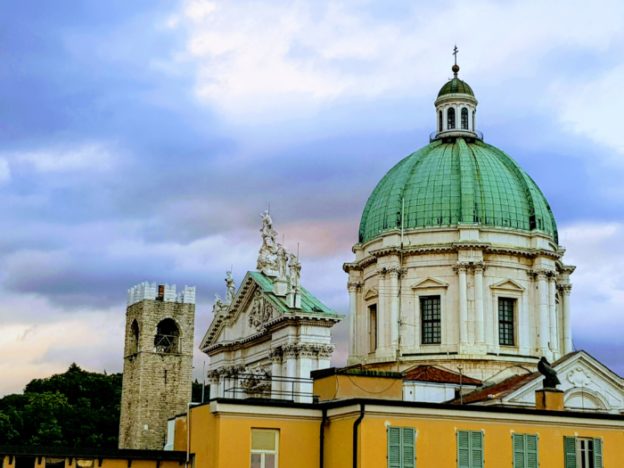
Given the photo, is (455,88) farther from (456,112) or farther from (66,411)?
(66,411)

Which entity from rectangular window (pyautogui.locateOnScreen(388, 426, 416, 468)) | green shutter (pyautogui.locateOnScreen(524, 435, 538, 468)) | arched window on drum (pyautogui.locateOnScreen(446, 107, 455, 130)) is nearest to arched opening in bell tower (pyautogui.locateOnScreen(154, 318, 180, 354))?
arched window on drum (pyautogui.locateOnScreen(446, 107, 455, 130))

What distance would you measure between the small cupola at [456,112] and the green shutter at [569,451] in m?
41.5

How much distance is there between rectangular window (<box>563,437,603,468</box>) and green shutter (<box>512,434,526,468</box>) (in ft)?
4.49

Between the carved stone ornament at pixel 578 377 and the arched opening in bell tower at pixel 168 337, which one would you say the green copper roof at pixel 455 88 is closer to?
the carved stone ornament at pixel 578 377

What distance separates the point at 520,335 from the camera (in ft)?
211

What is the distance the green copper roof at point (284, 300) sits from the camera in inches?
2527

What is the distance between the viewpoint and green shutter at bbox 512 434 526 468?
30.5 metres

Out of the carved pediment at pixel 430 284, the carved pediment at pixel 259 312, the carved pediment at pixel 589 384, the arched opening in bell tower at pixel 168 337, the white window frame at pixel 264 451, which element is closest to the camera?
the white window frame at pixel 264 451

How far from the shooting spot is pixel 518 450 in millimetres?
30641

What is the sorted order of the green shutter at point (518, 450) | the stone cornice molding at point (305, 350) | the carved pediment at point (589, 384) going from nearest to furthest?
the green shutter at point (518, 450)
the carved pediment at point (589, 384)
the stone cornice molding at point (305, 350)

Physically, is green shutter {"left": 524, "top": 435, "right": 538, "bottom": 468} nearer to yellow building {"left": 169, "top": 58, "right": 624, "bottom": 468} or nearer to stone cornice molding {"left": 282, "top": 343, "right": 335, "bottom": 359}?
yellow building {"left": 169, "top": 58, "right": 624, "bottom": 468}

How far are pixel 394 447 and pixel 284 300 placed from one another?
3628 cm

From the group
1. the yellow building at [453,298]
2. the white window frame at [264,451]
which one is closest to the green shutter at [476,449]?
the white window frame at [264,451]

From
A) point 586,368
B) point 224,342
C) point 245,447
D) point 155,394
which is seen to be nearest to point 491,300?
point 586,368
